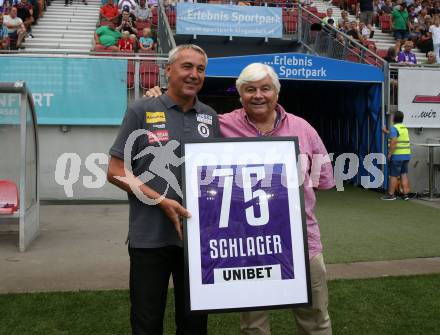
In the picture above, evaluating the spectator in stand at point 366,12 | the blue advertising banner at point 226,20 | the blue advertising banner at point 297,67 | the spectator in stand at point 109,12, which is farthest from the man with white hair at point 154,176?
the spectator in stand at point 366,12

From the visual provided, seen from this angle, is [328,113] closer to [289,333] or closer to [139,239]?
[289,333]

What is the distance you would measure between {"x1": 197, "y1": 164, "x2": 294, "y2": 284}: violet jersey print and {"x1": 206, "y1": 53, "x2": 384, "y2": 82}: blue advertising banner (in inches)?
339

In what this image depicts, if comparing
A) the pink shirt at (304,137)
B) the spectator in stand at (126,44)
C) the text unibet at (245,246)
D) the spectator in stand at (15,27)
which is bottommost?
the text unibet at (245,246)

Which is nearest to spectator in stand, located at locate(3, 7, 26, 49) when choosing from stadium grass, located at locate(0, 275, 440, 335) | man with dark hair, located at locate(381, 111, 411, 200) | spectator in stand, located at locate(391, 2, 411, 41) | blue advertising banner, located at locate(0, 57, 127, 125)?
blue advertising banner, located at locate(0, 57, 127, 125)

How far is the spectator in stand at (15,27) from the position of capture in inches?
562

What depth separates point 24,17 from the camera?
1595cm

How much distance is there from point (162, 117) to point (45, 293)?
2.87 m

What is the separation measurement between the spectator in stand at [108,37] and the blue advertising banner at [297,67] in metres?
3.75

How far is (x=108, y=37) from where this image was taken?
1381 centimetres

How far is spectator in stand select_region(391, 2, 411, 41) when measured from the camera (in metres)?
19.3

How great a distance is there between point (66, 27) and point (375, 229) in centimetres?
1315

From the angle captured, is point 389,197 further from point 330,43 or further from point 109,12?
point 109,12

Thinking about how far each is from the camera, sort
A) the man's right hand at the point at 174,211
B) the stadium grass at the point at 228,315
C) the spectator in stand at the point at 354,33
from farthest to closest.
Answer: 1. the spectator in stand at the point at 354,33
2. the stadium grass at the point at 228,315
3. the man's right hand at the point at 174,211

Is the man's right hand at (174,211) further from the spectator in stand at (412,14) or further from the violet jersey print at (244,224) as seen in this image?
the spectator in stand at (412,14)
